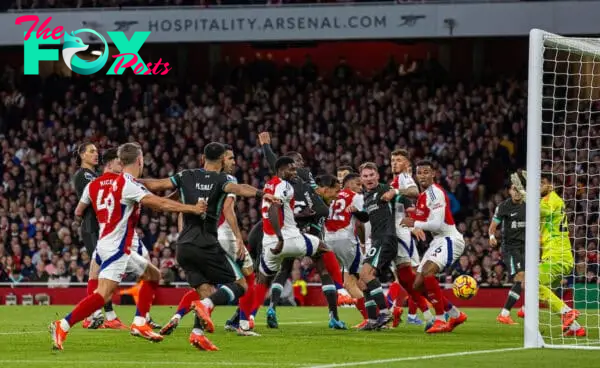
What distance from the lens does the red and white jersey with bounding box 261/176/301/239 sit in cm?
1434

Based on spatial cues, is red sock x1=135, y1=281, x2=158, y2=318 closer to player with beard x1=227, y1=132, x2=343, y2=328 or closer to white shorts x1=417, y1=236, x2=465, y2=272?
player with beard x1=227, y1=132, x2=343, y2=328

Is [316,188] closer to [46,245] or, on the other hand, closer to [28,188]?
[46,245]

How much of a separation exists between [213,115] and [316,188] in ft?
52.2

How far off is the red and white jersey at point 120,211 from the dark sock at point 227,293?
3.13 ft

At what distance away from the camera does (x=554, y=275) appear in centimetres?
1551

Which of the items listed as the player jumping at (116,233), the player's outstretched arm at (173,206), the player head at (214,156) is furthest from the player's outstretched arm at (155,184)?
the player's outstretched arm at (173,206)

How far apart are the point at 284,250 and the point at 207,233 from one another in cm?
260

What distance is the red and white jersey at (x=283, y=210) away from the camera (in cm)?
1434

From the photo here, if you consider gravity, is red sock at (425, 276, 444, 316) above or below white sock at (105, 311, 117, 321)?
above

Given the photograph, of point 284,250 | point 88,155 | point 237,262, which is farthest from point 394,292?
point 88,155

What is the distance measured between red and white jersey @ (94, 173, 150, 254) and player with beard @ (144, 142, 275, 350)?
1.44ft

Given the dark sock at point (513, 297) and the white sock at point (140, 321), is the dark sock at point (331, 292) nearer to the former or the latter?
the dark sock at point (513, 297)

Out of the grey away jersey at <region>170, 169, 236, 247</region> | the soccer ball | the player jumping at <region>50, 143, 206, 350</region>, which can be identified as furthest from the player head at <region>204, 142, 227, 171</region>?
the soccer ball

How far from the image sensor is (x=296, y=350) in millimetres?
11547
